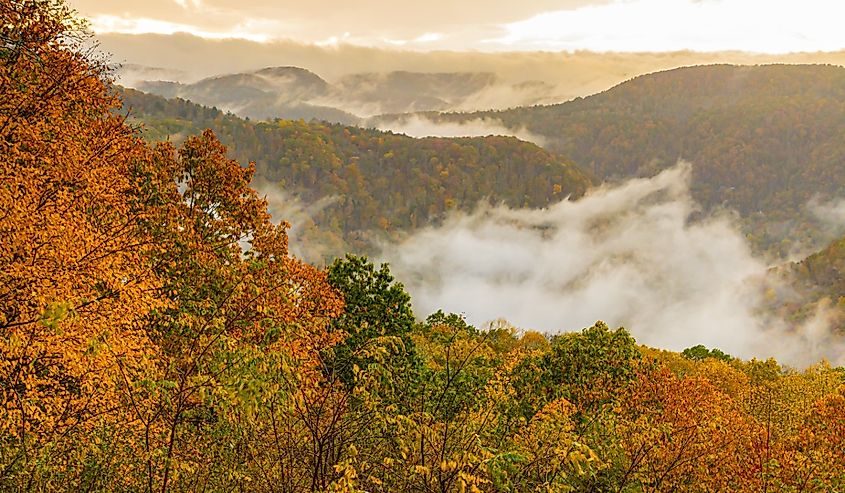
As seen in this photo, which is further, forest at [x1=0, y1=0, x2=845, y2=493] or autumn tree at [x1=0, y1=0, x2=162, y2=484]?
autumn tree at [x1=0, y1=0, x2=162, y2=484]

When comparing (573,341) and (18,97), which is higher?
(18,97)

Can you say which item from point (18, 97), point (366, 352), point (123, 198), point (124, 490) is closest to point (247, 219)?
point (123, 198)

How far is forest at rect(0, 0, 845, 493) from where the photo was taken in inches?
404

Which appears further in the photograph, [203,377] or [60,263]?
[60,263]

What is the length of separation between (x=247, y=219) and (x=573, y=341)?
55.8 ft

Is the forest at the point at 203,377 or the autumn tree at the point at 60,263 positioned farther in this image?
the autumn tree at the point at 60,263

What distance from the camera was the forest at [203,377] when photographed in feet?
33.7

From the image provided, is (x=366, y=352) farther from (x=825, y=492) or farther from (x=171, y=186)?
(x=171, y=186)

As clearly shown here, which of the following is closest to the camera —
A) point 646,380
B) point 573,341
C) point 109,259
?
point 109,259

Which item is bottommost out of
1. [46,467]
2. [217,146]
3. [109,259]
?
[46,467]

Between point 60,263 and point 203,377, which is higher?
point 60,263

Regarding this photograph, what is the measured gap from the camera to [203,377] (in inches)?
370

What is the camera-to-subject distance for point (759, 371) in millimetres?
62125

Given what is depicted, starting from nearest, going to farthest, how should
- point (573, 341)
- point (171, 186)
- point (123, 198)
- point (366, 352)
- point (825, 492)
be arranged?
point (366, 352)
point (825, 492)
point (123, 198)
point (171, 186)
point (573, 341)
